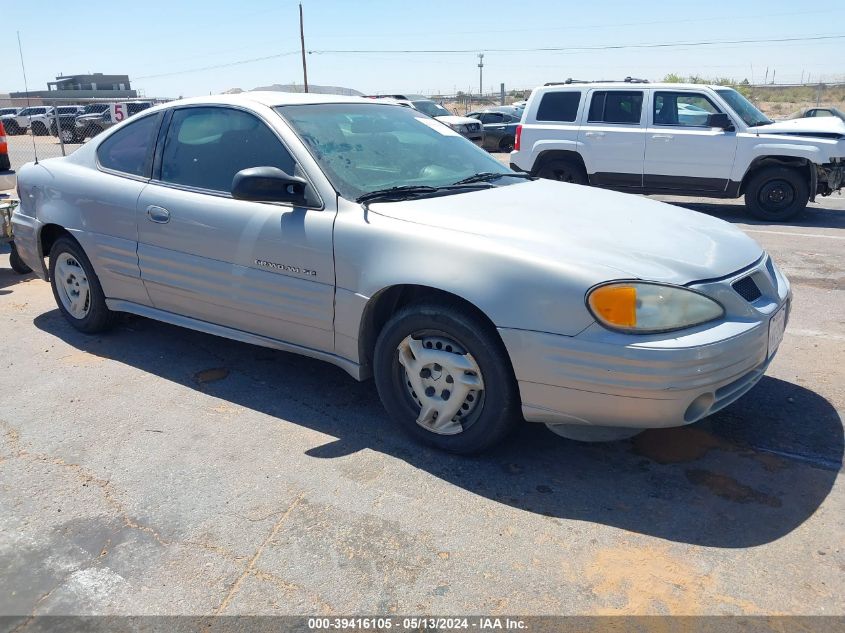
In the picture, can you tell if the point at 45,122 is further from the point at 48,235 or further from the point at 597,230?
the point at 597,230

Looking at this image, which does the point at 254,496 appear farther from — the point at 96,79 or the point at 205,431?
the point at 96,79

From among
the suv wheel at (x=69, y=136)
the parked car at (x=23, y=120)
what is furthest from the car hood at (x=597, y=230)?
the parked car at (x=23, y=120)

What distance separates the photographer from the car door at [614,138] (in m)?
11.0

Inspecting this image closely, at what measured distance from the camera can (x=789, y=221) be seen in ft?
33.8

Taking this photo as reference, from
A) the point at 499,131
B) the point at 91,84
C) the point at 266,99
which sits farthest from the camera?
the point at 91,84

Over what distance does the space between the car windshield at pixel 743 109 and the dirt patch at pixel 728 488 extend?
28.0 feet

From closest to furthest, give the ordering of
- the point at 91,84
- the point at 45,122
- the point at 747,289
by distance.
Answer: the point at 747,289
the point at 45,122
the point at 91,84

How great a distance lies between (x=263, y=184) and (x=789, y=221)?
8.77 meters

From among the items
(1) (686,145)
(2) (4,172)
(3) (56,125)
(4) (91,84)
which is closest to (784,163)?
(1) (686,145)

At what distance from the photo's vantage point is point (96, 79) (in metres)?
67.9

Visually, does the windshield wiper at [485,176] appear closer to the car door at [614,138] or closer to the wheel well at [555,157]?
the car door at [614,138]

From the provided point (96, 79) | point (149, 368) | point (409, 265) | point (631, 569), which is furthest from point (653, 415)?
point (96, 79)

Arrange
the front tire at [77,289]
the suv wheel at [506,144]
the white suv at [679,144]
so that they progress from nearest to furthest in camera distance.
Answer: the front tire at [77,289], the white suv at [679,144], the suv wheel at [506,144]

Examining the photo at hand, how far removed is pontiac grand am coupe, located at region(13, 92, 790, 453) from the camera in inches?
121
